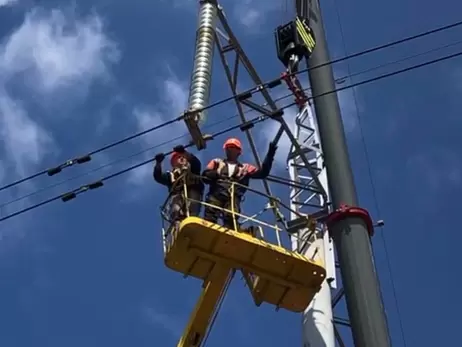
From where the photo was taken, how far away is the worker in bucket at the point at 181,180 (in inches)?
659

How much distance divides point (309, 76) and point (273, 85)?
3.11 meters

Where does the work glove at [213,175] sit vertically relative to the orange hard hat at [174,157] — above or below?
below

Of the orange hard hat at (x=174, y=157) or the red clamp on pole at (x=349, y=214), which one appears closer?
the red clamp on pole at (x=349, y=214)

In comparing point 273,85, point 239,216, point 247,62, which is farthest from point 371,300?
point 247,62

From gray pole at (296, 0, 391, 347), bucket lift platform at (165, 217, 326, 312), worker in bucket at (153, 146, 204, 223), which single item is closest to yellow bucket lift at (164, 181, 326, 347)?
bucket lift platform at (165, 217, 326, 312)

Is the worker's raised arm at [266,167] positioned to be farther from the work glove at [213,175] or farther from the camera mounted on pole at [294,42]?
the camera mounted on pole at [294,42]

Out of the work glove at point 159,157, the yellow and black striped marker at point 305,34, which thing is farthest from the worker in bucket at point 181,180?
the yellow and black striped marker at point 305,34

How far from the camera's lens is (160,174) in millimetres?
17203

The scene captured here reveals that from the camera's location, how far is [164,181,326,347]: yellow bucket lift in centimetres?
1619

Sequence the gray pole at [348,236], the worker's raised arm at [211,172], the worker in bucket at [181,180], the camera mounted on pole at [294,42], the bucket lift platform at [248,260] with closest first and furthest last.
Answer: the gray pole at [348,236]
the bucket lift platform at [248,260]
the worker in bucket at [181,180]
the worker's raised arm at [211,172]
the camera mounted on pole at [294,42]

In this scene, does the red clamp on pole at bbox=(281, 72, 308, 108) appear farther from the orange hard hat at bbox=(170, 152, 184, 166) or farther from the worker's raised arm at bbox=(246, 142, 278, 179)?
the orange hard hat at bbox=(170, 152, 184, 166)

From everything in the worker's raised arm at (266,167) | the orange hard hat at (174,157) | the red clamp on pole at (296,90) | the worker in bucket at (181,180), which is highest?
the red clamp on pole at (296,90)

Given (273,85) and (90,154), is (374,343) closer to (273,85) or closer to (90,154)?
(273,85)

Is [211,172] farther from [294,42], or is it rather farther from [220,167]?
[294,42]
